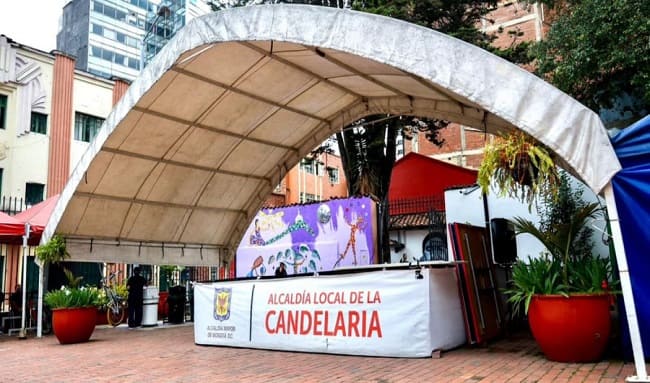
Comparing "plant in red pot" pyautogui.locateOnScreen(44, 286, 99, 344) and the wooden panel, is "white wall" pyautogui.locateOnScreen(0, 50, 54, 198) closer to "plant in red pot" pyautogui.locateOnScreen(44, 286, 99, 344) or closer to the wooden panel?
"plant in red pot" pyautogui.locateOnScreen(44, 286, 99, 344)

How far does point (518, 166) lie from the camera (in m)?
5.81

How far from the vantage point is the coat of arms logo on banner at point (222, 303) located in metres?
8.78

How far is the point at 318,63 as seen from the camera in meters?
8.48

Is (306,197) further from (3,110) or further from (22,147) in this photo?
(3,110)

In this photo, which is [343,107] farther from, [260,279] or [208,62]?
[260,279]

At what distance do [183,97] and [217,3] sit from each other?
878 cm

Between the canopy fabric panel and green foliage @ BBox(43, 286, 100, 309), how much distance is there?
835 millimetres

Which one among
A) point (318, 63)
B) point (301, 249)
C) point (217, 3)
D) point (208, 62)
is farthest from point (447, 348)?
point (217, 3)

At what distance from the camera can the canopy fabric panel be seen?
5.51 metres

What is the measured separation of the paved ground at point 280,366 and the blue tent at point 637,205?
74 cm

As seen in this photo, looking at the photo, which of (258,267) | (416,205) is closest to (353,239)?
(258,267)

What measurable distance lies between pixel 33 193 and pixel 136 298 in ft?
31.9

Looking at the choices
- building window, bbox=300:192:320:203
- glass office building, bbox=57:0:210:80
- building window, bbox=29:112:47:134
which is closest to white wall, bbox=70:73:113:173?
building window, bbox=29:112:47:134

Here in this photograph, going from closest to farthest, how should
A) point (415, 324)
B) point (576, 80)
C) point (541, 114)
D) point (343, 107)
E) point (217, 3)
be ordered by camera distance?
point (541, 114), point (415, 324), point (343, 107), point (576, 80), point (217, 3)
